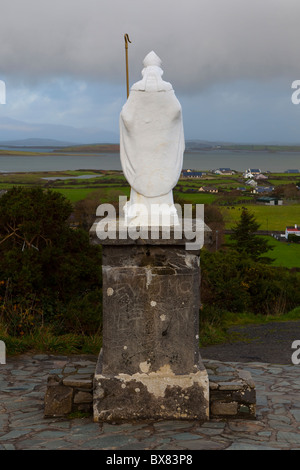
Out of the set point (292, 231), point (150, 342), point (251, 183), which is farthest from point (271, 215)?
point (150, 342)

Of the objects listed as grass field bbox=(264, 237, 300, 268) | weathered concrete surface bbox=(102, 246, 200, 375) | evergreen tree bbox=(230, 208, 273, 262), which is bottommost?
grass field bbox=(264, 237, 300, 268)

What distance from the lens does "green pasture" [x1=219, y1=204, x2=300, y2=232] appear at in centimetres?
5214

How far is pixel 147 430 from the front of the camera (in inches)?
199

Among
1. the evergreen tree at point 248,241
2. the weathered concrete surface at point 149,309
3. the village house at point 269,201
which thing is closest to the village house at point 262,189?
the village house at point 269,201

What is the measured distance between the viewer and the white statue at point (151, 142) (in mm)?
5547

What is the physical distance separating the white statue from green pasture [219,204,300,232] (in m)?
43.6

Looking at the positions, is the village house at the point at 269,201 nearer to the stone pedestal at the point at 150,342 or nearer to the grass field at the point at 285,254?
the grass field at the point at 285,254

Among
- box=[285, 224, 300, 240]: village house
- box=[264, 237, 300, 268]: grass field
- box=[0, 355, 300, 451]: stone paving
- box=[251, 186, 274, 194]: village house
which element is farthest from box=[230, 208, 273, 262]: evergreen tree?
box=[251, 186, 274, 194]: village house

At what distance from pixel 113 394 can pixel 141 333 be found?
0.65 meters

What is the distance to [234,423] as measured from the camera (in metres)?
5.32

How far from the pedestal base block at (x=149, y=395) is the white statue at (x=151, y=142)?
4.93 ft

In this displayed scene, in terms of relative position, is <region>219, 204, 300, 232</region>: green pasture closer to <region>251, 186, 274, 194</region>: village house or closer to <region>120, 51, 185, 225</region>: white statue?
<region>251, 186, 274, 194</region>: village house

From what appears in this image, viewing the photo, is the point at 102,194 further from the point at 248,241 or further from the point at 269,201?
the point at 269,201

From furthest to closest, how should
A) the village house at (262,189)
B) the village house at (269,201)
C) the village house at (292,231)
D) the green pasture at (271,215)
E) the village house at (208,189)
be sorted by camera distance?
the village house at (262,189)
the village house at (269,201)
the village house at (208,189)
the green pasture at (271,215)
the village house at (292,231)
